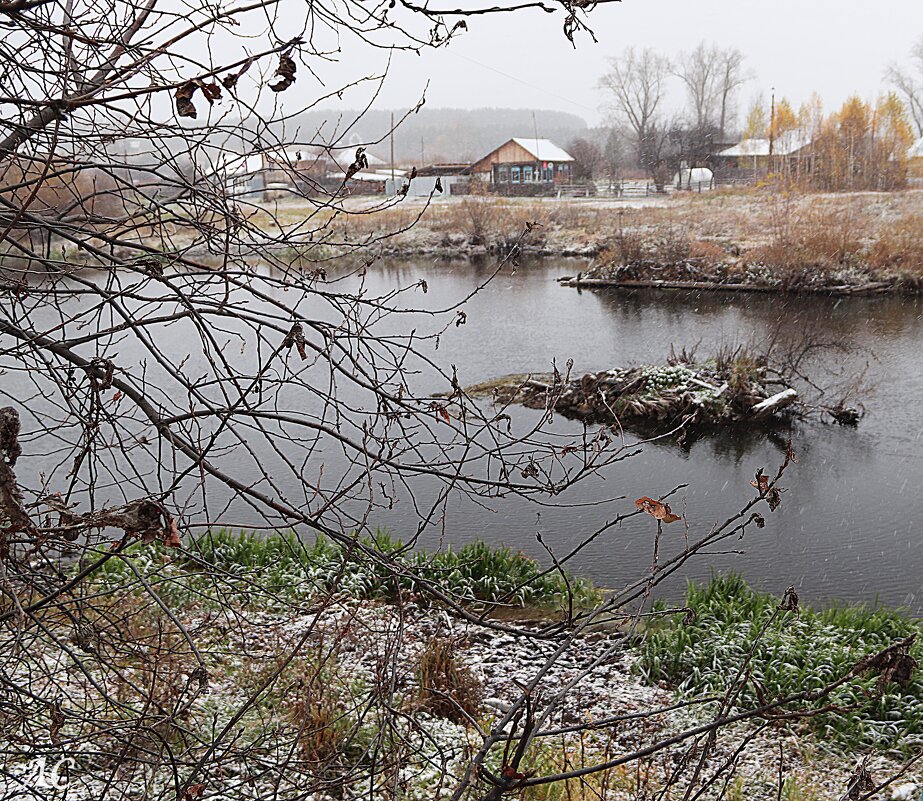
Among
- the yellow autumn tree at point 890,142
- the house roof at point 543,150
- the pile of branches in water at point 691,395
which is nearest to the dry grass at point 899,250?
the yellow autumn tree at point 890,142

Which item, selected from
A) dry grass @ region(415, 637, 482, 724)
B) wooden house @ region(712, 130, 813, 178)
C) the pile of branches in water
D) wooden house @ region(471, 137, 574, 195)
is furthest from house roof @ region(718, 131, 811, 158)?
dry grass @ region(415, 637, 482, 724)

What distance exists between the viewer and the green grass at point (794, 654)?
3941 millimetres

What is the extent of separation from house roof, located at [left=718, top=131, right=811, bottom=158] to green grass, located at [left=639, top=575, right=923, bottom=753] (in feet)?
77.6

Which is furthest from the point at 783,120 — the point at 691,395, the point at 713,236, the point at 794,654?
the point at 794,654

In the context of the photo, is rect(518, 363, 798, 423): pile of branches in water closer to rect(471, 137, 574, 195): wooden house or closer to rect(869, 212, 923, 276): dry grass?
rect(869, 212, 923, 276): dry grass

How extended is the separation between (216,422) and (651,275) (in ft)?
35.8

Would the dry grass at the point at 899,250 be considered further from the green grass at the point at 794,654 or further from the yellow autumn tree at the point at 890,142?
the green grass at the point at 794,654

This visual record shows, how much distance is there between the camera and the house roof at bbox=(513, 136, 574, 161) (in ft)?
102

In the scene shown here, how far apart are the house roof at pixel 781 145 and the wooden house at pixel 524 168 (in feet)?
21.7

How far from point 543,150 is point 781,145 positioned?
349 inches

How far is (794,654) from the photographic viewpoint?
171 inches

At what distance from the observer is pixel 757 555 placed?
20.3ft

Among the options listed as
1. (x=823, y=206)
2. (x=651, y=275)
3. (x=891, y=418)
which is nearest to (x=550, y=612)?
(x=891, y=418)

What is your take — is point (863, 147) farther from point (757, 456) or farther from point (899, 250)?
point (757, 456)
